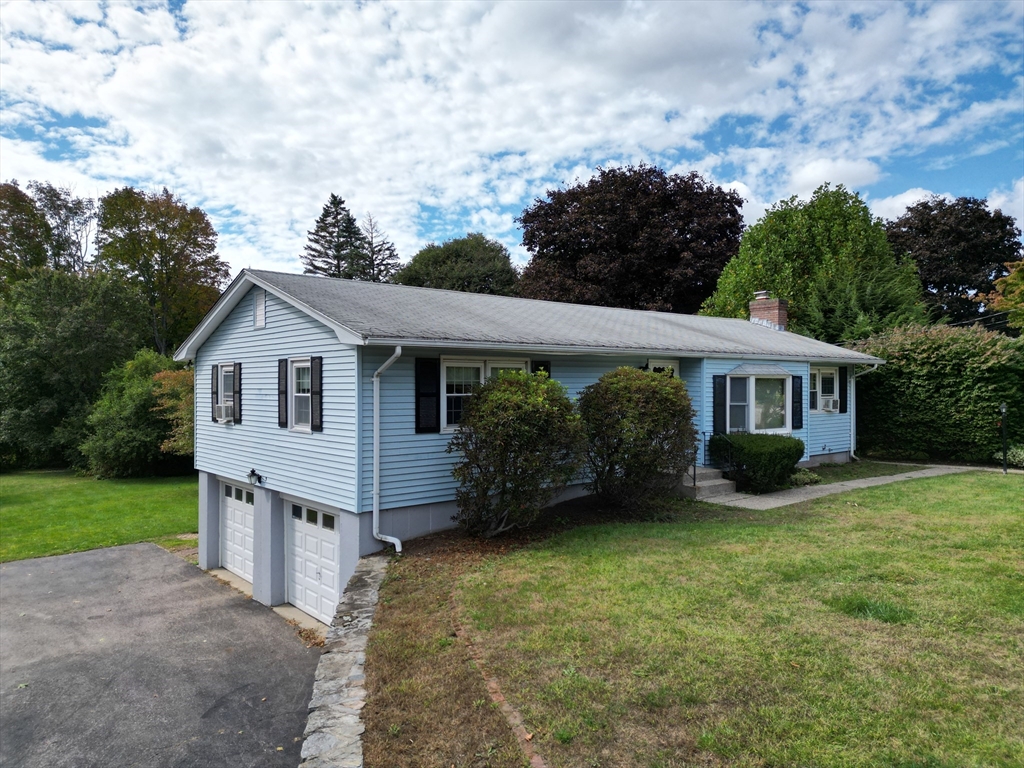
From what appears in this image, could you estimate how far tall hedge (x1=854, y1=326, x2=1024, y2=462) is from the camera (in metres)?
14.6

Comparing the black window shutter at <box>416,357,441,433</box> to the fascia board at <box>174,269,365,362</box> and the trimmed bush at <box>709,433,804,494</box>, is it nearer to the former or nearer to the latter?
the fascia board at <box>174,269,365,362</box>

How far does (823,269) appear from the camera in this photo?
21938mm

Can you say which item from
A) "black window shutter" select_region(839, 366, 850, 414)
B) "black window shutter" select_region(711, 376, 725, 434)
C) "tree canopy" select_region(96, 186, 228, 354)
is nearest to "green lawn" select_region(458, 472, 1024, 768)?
"black window shutter" select_region(711, 376, 725, 434)

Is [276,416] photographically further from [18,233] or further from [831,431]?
[18,233]

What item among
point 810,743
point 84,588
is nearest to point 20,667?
point 84,588

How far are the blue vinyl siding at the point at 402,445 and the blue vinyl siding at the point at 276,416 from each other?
0.21 meters

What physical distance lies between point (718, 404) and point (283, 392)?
28.1ft

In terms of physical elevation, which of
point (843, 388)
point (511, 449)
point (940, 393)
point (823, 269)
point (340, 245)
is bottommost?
point (511, 449)

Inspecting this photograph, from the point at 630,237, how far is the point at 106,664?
25821 mm

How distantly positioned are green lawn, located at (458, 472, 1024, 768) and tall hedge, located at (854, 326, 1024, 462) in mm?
8485

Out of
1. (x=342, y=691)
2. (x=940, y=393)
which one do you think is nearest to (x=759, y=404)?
(x=940, y=393)

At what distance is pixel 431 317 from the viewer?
9297 millimetres

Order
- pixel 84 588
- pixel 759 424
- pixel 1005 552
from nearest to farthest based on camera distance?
pixel 1005 552
pixel 84 588
pixel 759 424

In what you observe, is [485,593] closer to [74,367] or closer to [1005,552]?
[1005,552]
